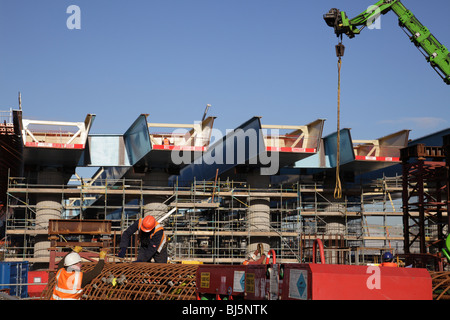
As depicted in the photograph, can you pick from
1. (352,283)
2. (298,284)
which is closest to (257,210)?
(298,284)

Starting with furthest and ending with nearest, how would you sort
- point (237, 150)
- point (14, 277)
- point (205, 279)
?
point (237, 150) → point (14, 277) → point (205, 279)

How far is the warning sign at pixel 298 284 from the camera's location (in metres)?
5.23

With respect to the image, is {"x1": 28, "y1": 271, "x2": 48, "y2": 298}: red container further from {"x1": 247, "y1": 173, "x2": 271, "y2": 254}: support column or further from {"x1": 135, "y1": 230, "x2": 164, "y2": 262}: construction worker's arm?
{"x1": 135, "y1": 230, "x2": 164, "y2": 262}: construction worker's arm

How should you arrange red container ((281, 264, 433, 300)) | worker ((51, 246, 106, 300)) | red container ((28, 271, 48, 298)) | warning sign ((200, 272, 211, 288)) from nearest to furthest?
1. red container ((281, 264, 433, 300))
2. warning sign ((200, 272, 211, 288))
3. worker ((51, 246, 106, 300))
4. red container ((28, 271, 48, 298))

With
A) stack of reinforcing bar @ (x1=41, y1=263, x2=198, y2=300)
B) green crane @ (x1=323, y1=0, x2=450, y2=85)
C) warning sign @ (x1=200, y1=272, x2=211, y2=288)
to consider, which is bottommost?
stack of reinforcing bar @ (x1=41, y1=263, x2=198, y2=300)

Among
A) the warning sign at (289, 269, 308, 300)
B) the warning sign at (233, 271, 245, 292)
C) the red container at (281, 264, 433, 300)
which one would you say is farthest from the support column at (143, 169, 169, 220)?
the red container at (281, 264, 433, 300)

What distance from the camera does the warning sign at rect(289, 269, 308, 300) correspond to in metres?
5.23

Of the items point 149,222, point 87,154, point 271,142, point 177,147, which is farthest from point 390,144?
point 149,222

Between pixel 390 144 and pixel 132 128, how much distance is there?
1641 centimetres

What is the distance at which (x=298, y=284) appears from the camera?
5.38m

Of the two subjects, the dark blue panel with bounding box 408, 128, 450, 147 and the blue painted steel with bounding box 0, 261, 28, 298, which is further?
the dark blue panel with bounding box 408, 128, 450, 147

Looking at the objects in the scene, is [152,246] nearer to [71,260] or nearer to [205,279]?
[71,260]
